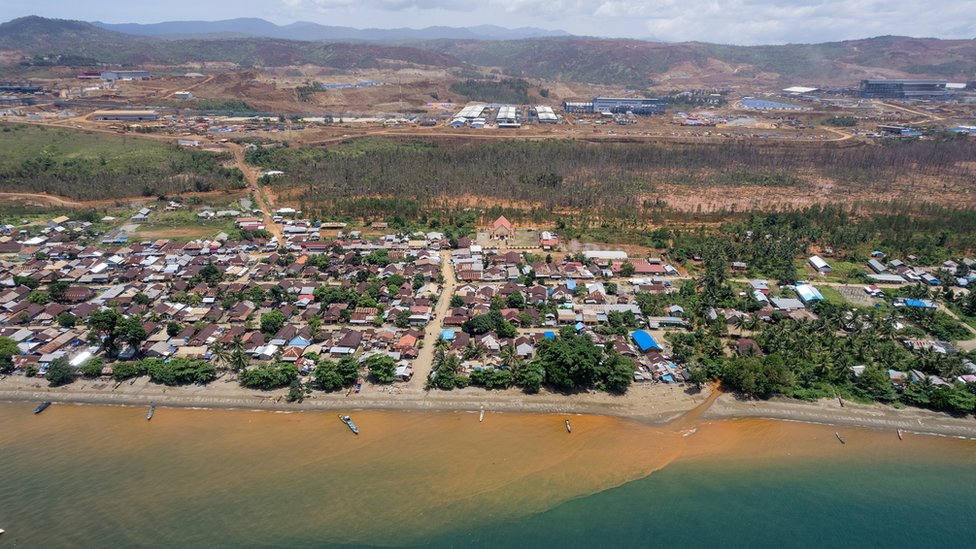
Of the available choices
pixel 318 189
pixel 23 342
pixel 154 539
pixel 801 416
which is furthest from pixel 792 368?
pixel 318 189

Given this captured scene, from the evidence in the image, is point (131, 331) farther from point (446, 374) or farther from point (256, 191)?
point (256, 191)

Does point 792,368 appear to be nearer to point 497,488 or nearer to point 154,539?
point 497,488

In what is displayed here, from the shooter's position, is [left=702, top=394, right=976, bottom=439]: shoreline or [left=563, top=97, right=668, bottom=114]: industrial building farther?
[left=563, top=97, right=668, bottom=114]: industrial building

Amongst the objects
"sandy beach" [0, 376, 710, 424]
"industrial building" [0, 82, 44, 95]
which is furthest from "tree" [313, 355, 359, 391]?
"industrial building" [0, 82, 44, 95]

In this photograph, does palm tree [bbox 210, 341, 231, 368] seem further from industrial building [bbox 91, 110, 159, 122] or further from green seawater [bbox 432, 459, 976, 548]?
industrial building [bbox 91, 110, 159, 122]

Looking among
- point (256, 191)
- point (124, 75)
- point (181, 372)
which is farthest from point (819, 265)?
point (124, 75)

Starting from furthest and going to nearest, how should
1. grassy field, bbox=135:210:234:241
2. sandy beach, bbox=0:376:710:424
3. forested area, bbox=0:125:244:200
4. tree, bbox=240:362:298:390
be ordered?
1. forested area, bbox=0:125:244:200
2. grassy field, bbox=135:210:234:241
3. tree, bbox=240:362:298:390
4. sandy beach, bbox=0:376:710:424

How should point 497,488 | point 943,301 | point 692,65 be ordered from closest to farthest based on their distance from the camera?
point 497,488
point 943,301
point 692,65

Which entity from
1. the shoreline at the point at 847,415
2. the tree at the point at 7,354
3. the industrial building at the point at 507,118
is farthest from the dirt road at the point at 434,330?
the industrial building at the point at 507,118
